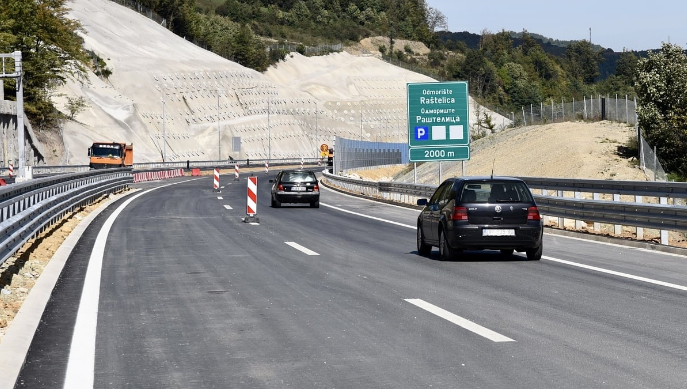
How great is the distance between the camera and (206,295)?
456 inches

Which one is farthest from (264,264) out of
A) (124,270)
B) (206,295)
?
(206,295)

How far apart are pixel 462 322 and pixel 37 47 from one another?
8307 centimetres

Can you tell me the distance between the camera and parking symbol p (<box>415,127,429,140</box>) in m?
36.4

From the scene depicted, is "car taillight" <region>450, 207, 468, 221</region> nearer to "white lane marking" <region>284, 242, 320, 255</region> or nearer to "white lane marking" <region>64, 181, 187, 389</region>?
"white lane marking" <region>284, 242, 320, 255</region>

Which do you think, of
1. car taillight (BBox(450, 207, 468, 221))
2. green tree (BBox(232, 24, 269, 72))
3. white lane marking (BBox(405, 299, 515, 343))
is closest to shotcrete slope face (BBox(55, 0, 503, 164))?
green tree (BBox(232, 24, 269, 72))

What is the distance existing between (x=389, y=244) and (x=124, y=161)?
50.0 meters

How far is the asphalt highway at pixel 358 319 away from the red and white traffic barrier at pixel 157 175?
5316cm

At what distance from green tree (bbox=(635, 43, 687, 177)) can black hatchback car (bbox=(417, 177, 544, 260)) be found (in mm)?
29831

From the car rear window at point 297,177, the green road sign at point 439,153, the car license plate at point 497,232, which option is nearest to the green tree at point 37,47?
the car rear window at point 297,177

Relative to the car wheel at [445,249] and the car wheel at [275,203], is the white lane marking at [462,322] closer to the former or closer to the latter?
the car wheel at [445,249]

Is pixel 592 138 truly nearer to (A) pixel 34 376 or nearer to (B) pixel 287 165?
(A) pixel 34 376

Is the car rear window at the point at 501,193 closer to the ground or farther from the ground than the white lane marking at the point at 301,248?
farther from the ground

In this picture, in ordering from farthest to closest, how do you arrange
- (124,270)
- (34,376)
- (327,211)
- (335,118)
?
1. (335,118)
2. (327,211)
3. (124,270)
4. (34,376)

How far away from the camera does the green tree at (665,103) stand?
4619 centimetres
